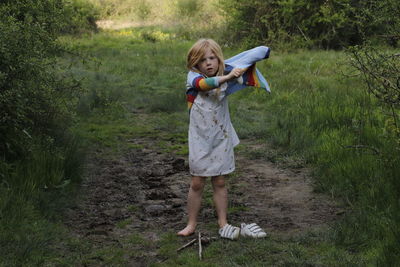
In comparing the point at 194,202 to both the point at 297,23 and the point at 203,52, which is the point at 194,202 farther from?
the point at 297,23

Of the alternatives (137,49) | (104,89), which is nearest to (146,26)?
(137,49)

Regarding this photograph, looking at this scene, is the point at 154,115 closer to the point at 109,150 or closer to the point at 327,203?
the point at 109,150

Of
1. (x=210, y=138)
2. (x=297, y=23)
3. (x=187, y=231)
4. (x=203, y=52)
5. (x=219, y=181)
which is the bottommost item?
(x=297, y=23)

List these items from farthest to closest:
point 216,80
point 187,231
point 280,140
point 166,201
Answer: point 280,140
point 166,201
point 187,231
point 216,80

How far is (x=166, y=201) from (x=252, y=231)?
1.24 m

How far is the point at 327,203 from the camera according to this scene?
5137mm

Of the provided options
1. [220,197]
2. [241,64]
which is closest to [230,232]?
[220,197]

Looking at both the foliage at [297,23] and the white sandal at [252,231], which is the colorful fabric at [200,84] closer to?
the white sandal at [252,231]

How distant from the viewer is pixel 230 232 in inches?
174

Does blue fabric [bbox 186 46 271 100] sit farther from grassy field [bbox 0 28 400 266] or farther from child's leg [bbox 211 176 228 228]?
grassy field [bbox 0 28 400 266]

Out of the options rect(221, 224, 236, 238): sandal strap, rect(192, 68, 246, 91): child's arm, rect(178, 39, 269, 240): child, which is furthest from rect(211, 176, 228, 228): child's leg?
rect(192, 68, 246, 91): child's arm

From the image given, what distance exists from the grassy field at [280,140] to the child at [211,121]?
1.40 feet

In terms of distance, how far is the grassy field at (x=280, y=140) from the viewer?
13.3ft

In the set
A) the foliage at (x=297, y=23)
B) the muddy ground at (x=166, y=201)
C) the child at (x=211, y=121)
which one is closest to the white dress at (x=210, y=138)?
the child at (x=211, y=121)
